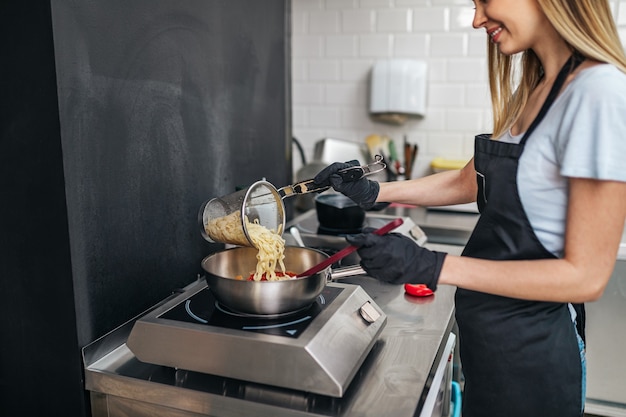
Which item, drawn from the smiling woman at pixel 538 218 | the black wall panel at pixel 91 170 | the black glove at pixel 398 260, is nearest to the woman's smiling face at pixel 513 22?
the smiling woman at pixel 538 218

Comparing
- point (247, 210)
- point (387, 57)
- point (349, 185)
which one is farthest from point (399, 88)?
point (247, 210)

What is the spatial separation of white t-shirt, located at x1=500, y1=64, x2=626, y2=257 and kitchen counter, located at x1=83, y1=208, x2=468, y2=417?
1.34ft

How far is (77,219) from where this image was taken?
4.02 feet

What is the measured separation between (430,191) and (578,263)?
23.9 inches

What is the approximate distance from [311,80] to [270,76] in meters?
1.62

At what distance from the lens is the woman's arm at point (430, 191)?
5.22ft

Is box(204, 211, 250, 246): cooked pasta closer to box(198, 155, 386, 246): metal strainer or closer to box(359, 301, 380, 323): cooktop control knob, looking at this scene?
box(198, 155, 386, 246): metal strainer

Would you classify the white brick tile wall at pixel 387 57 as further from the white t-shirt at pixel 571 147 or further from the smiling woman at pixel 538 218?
the white t-shirt at pixel 571 147

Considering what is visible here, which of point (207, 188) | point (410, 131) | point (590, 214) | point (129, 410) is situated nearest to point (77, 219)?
point (129, 410)

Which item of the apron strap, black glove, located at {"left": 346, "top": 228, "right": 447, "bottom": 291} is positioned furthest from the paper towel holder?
black glove, located at {"left": 346, "top": 228, "right": 447, "bottom": 291}

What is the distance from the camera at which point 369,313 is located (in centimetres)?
135

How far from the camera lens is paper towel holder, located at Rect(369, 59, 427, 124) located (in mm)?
3391

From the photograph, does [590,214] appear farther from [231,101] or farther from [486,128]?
[486,128]

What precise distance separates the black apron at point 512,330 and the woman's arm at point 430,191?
10.1 inches
